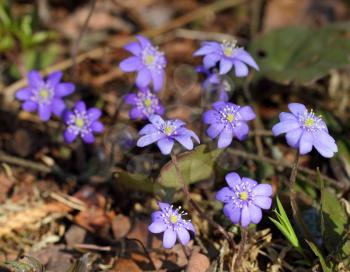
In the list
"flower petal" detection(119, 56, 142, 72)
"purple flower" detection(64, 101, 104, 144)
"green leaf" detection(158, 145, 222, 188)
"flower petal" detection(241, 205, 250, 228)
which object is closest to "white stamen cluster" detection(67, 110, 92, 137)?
"purple flower" detection(64, 101, 104, 144)

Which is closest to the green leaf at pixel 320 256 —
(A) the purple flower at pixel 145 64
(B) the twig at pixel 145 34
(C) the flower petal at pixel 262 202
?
(C) the flower petal at pixel 262 202

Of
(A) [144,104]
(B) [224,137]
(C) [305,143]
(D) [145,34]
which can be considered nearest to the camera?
(C) [305,143]

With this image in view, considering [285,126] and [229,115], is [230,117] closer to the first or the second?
[229,115]

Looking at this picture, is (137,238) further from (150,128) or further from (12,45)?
(12,45)

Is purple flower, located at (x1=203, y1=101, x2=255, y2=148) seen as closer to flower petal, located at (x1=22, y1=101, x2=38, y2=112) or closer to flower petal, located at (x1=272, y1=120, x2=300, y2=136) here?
flower petal, located at (x1=272, y1=120, x2=300, y2=136)

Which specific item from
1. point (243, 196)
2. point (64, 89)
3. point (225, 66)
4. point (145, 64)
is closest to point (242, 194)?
point (243, 196)

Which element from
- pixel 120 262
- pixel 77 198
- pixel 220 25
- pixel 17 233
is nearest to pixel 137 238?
pixel 120 262

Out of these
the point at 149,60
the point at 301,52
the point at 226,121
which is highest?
the point at 301,52
